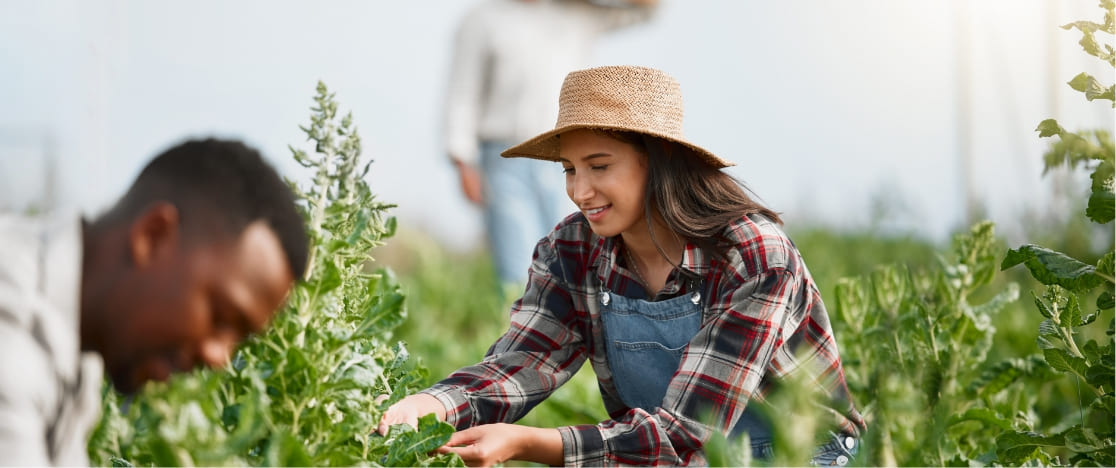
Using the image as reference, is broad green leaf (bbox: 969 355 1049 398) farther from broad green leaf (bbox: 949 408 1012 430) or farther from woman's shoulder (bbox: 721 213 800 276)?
woman's shoulder (bbox: 721 213 800 276)

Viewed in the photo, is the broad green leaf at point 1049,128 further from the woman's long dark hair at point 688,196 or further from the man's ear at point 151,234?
the man's ear at point 151,234

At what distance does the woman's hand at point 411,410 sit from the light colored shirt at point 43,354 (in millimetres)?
511

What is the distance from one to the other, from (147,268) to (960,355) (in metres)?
1.76

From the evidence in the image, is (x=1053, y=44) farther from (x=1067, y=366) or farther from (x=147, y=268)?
(x=147, y=268)

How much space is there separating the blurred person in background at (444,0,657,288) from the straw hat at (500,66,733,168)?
105 inches

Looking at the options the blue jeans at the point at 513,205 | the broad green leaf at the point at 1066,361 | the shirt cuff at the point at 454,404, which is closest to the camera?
the broad green leaf at the point at 1066,361

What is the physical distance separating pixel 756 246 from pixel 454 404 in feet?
2.05

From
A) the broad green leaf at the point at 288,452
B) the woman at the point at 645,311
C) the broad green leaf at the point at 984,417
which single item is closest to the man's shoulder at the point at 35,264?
the broad green leaf at the point at 288,452

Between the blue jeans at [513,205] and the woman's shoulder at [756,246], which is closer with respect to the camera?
the woman's shoulder at [756,246]

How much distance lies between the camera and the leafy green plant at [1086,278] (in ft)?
4.83

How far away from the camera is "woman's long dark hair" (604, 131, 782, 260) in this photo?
6.50 ft

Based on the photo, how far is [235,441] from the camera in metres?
1.02

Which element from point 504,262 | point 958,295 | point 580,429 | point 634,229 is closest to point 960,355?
point 958,295

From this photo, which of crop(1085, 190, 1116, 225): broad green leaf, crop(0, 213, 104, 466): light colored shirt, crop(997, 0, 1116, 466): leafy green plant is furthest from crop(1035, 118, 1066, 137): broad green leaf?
crop(0, 213, 104, 466): light colored shirt
